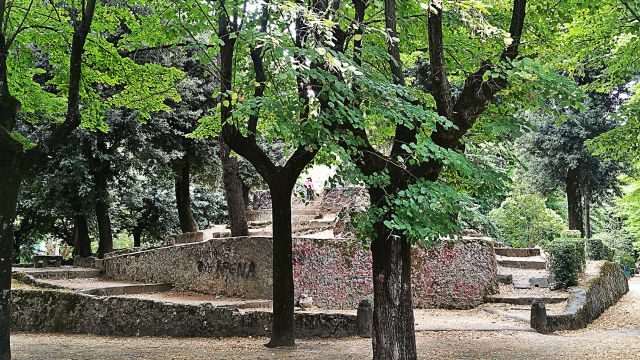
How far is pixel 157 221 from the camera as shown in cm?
2906

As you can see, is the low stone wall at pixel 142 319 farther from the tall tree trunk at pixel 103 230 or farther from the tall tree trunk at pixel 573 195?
the tall tree trunk at pixel 573 195

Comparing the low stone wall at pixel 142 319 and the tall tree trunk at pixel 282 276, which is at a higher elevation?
the tall tree trunk at pixel 282 276

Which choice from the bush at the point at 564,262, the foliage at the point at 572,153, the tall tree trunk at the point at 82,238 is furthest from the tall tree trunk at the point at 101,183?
the foliage at the point at 572,153

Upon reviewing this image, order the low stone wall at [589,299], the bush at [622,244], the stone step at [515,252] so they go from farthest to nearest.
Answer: the bush at [622,244] → the stone step at [515,252] → the low stone wall at [589,299]

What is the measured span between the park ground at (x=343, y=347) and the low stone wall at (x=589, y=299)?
1.08 ft

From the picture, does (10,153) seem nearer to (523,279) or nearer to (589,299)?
(589,299)

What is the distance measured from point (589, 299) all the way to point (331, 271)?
257 inches

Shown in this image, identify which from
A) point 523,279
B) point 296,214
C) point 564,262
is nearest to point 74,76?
point 564,262

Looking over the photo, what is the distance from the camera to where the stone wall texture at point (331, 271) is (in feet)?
48.5

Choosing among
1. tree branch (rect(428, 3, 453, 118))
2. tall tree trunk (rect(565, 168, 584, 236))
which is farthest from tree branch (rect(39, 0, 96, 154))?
tall tree trunk (rect(565, 168, 584, 236))

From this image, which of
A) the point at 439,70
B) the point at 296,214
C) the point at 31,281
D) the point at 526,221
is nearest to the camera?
the point at 439,70

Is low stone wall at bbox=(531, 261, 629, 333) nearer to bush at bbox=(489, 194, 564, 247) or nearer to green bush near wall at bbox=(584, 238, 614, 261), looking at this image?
green bush near wall at bbox=(584, 238, 614, 261)

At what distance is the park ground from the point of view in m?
8.49

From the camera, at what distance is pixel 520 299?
15281 mm
